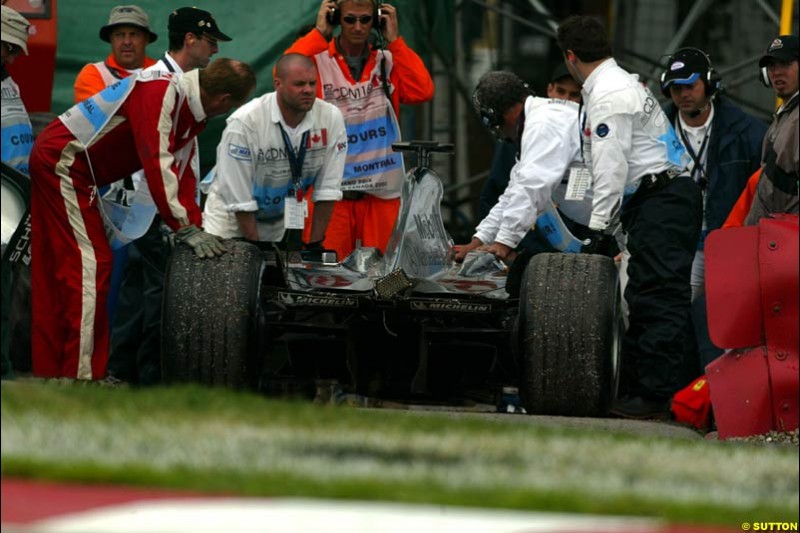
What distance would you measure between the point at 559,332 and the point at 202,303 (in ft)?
5.36

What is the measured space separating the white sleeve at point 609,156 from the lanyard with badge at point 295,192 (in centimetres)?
147

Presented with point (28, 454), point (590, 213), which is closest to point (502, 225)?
point (590, 213)

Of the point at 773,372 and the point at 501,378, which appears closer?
the point at 773,372

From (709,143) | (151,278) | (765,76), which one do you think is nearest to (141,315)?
(151,278)

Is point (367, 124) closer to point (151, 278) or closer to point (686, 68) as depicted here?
point (151, 278)

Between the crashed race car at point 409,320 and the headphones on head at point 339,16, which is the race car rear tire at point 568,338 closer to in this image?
the crashed race car at point 409,320

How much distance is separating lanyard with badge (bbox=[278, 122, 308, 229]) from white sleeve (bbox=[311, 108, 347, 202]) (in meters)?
0.12

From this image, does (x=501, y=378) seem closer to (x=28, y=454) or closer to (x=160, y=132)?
(x=160, y=132)

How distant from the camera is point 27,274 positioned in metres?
9.90

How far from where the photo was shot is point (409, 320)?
8453 mm

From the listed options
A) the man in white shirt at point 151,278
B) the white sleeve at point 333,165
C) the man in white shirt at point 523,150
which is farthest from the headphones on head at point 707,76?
the man in white shirt at point 151,278

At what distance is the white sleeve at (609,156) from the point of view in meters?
8.83

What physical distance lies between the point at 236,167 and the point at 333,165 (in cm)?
60

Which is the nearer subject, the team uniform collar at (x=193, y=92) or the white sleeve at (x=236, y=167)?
the team uniform collar at (x=193, y=92)
